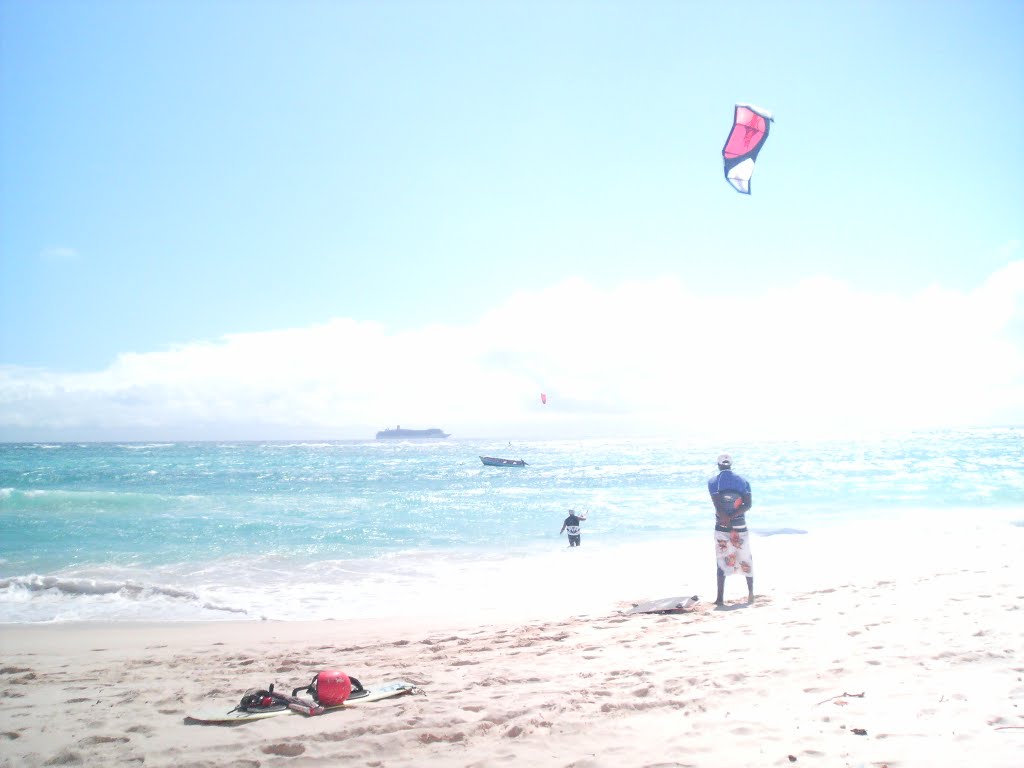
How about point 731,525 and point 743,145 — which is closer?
point 743,145

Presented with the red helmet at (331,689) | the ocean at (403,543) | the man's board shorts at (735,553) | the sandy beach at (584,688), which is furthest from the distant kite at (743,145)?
the red helmet at (331,689)

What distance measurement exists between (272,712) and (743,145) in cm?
658

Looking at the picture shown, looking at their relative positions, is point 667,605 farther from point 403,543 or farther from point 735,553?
point 403,543

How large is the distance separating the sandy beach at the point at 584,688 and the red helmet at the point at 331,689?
0.52 feet

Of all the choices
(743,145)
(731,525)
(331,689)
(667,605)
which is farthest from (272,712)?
(743,145)

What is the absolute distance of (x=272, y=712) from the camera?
441 cm

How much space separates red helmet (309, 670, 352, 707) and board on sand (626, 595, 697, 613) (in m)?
4.07

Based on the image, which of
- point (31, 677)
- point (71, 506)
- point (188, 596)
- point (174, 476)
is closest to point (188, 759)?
point (31, 677)

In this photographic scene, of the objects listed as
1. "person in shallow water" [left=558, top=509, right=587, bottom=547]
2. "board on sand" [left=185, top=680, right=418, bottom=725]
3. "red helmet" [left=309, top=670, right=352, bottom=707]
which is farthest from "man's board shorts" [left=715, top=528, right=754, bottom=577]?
"person in shallow water" [left=558, top=509, right=587, bottom=547]

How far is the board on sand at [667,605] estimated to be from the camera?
7.44 metres

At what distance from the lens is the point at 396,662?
5.86 metres

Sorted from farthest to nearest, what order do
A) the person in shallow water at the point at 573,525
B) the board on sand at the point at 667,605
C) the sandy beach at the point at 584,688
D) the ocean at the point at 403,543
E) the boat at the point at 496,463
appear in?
the boat at the point at 496,463 → the person in shallow water at the point at 573,525 → the ocean at the point at 403,543 → the board on sand at the point at 667,605 → the sandy beach at the point at 584,688

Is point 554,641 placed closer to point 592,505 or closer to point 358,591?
point 358,591

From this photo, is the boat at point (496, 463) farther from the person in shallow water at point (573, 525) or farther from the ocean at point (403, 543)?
the person in shallow water at point (573, 525)
